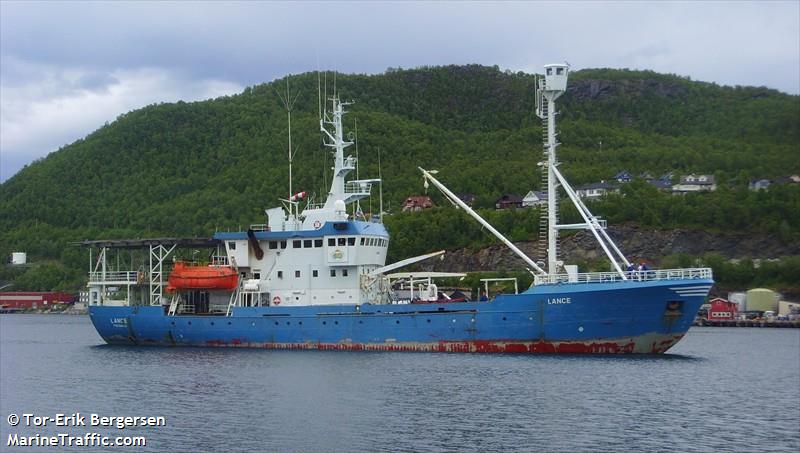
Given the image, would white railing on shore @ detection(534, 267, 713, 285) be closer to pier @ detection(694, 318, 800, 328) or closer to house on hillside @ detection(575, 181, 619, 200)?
pier @ detection(694, 318, 800, 328)

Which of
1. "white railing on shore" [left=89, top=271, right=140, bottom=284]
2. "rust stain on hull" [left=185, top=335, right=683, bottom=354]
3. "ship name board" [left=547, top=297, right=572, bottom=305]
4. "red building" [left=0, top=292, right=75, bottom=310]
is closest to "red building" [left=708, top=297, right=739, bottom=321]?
"rust stain on hull" [left=185, top=335, right=683, bottom=354]

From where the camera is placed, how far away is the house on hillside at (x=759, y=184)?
90.1 meters

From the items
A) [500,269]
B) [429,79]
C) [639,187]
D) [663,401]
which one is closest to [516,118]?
[429,79]

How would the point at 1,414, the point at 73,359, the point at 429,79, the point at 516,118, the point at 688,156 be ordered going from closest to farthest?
the point at 1,414 → the point at 73,359 → the point at 688,156 → the point at 516,118 → the point at 429,79

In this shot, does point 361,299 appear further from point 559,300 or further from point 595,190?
point 595,190

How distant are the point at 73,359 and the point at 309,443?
75.3 feet

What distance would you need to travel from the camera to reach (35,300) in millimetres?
116500

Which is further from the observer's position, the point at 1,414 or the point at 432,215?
the point at 432,215

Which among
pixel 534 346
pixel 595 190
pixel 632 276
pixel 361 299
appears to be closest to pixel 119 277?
pixel 361 299

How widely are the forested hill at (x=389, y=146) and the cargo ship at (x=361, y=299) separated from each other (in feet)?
163

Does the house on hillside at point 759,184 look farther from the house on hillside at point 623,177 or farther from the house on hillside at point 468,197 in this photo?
the house on hillside at point 468,197

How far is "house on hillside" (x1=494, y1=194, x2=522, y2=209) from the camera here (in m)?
102

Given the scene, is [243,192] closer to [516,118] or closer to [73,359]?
[516,118]

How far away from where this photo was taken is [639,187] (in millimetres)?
96625
